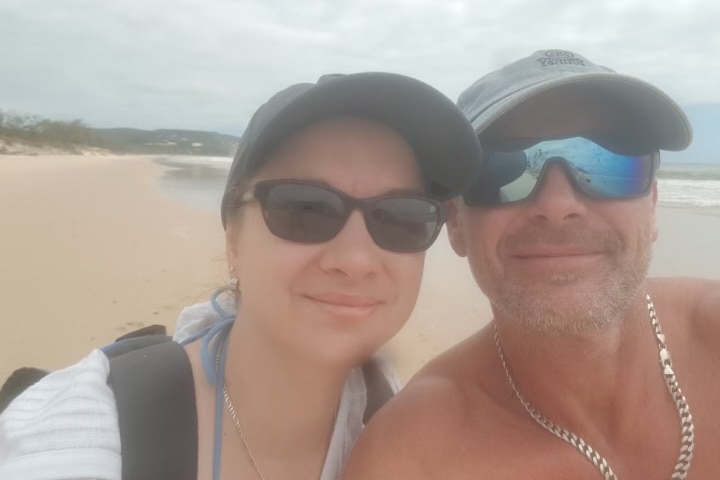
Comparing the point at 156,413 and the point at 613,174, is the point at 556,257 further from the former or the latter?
the point at 156,413

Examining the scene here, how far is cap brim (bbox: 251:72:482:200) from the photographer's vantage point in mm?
1527

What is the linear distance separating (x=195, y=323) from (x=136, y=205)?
12.7 m

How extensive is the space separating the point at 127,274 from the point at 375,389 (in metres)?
5.59

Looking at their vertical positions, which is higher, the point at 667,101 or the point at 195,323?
the point at 667,101

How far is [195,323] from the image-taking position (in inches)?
84.6

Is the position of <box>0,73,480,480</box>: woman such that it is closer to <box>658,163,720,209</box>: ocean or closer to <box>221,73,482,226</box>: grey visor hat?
<box>221,73,482,226</box>: grey visor hat

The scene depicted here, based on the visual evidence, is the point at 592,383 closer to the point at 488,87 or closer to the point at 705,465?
the point at 705,465

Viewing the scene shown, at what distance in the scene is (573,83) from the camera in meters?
1.92

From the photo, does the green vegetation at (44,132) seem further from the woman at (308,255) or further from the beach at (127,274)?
the woman at (308,255)

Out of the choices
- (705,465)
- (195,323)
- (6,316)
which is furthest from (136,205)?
(705,465)

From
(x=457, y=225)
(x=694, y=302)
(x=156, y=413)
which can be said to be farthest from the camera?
(x=694, y=302)

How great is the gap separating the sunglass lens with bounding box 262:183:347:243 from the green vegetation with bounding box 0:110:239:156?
8943 millimetres

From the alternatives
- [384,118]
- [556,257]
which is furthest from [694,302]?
[384,118]

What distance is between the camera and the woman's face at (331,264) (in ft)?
5.21
